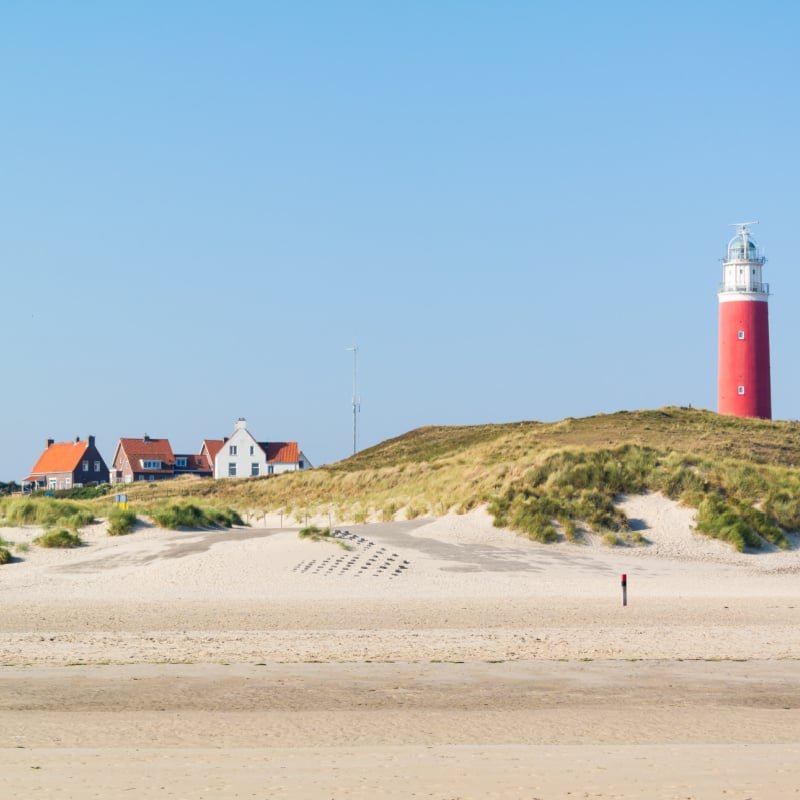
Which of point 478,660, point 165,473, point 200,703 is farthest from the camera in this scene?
point 165,473

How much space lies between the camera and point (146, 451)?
90.1 metres

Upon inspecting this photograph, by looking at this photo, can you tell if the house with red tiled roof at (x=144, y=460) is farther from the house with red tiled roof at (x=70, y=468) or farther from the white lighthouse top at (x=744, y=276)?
the white lighthouse top at (x=744, y=276)

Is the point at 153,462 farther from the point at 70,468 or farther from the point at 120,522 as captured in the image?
the point at 120,522

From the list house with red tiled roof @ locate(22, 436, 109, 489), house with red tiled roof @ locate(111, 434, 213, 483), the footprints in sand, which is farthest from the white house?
the footprints in sand

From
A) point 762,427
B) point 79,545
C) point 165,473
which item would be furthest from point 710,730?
point 165,473

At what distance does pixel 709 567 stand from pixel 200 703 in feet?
55.2

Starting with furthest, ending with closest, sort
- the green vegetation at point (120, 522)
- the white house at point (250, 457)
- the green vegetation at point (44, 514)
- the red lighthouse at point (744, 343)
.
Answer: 1. the white house at point (250, 457)
2. the red lighthouse at point (744, 343)
3. the green vegetation at point (44, 514)
4. the green vegetation at point (120, 522)

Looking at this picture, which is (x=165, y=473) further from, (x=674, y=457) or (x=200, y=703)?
(x=200, y=703)

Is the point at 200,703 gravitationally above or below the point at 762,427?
below

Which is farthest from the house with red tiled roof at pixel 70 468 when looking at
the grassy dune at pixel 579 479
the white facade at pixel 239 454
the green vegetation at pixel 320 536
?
the green vegetation at pixel 320 536

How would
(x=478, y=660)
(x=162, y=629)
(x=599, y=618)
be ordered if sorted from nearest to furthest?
(x=478, y=660), (x=162, y=629), (x=599, y=618)

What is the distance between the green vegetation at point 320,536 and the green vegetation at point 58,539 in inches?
199

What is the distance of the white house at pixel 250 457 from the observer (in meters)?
82.0

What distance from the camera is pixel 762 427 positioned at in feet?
171
